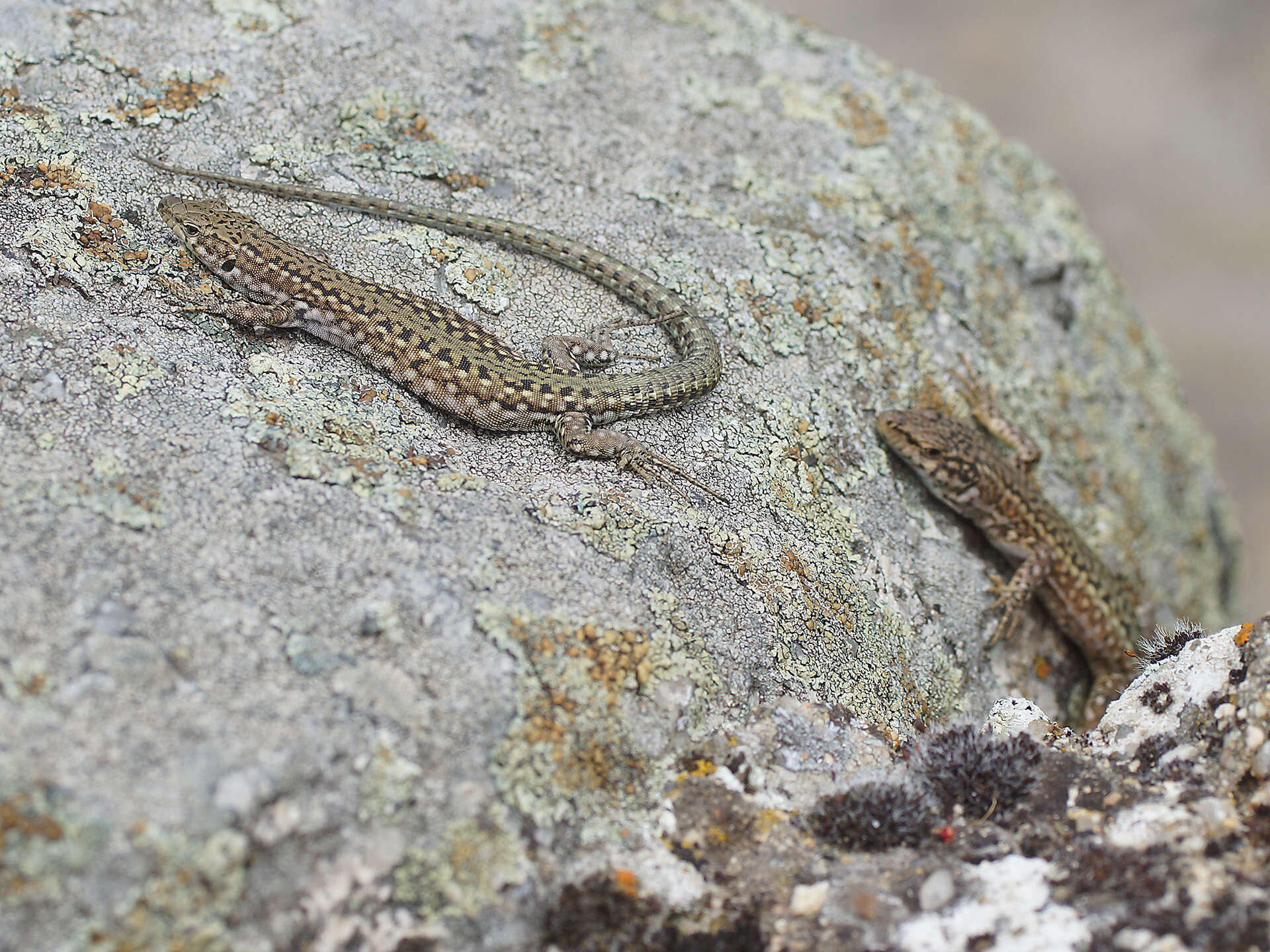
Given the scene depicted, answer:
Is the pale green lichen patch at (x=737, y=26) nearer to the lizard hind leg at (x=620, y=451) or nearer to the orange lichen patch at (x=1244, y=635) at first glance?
the lizard hind leg at (x=620, y=451)

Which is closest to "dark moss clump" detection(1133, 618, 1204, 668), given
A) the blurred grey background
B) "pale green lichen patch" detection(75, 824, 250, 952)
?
"pale green lichen patch" detection(75, 824, 250, 952)

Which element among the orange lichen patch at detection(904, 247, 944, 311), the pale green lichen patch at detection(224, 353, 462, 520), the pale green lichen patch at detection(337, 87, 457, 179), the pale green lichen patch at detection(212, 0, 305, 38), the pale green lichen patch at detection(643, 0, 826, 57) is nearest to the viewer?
the pale green lichen patch at detection(224, 353, 462, 520)

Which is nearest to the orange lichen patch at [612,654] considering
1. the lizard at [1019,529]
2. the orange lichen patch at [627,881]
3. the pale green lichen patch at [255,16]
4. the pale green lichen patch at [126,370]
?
the orange lichen patch at [627,881]

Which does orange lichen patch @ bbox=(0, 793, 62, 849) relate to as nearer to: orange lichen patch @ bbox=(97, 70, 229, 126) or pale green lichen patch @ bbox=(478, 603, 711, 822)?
pale green lichen patch @ bbox=(478, 603, 711, 822)

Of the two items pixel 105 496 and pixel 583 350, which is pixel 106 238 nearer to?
pixel 105 496

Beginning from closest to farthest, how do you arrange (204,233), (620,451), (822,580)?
1. (822,580)
2. (620,451)
3. (204,233)

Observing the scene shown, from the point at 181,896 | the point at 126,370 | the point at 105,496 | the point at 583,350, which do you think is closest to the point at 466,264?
the point at 583,350
